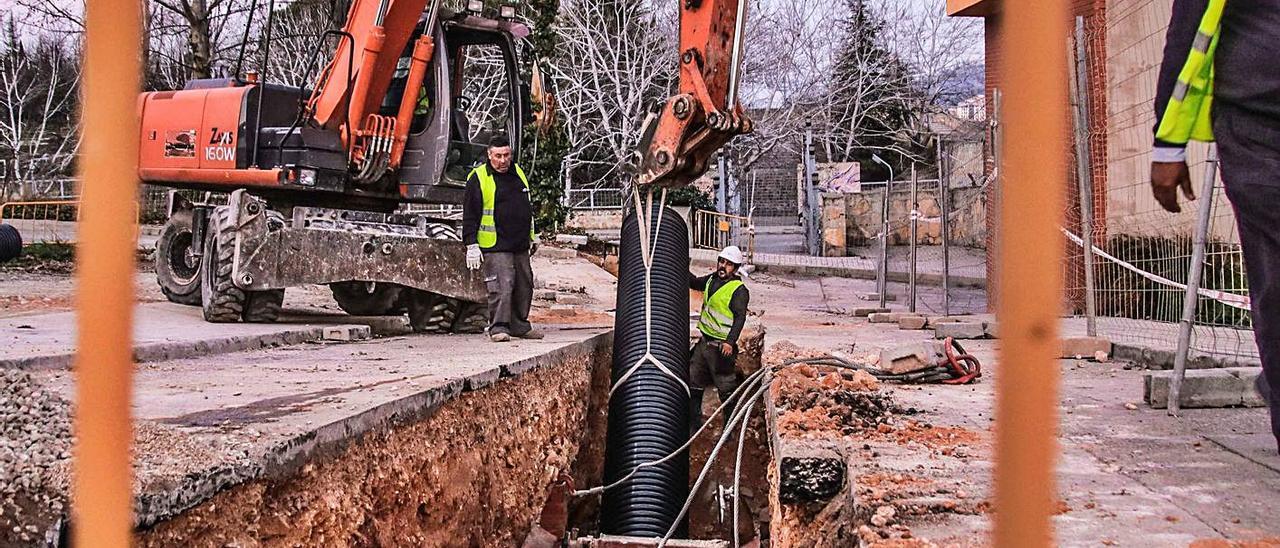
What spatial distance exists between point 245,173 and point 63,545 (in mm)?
5910

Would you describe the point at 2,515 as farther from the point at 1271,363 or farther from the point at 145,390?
the point at 1271,363

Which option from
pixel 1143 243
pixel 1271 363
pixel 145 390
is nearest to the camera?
pixel 1271 363

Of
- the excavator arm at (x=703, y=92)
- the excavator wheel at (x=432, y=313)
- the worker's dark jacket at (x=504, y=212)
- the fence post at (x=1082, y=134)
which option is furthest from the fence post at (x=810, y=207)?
the fence post at (x=1082, y=134)

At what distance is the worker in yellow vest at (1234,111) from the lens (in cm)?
248

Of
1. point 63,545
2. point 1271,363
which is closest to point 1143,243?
point 1271,363

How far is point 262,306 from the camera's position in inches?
332

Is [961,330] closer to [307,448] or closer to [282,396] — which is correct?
[282,396]

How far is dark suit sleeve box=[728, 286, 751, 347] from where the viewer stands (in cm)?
804

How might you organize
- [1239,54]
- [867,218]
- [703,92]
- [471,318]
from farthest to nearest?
1. [867,218]
2. [471,318]
3. [703,92]
4. [1239,54]

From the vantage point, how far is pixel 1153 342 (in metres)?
7.17

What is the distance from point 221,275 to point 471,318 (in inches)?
76.5

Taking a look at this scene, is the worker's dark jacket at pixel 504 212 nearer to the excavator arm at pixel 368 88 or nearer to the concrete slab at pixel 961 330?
the excavator arm at pixel 368 88

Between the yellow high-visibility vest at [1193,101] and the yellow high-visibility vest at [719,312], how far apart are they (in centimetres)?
547

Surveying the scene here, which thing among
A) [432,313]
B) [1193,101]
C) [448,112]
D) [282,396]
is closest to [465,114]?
[448,112]
